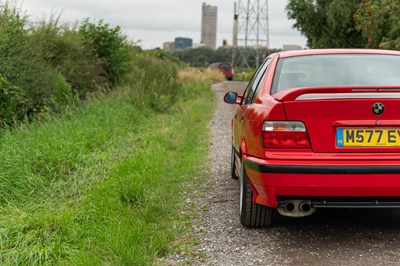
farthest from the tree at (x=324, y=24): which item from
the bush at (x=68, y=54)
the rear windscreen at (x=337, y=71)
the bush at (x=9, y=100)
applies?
the rear windscreen at (x=337, y=71)

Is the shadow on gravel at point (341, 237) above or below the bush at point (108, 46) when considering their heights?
below

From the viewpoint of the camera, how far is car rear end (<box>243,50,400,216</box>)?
3777mm

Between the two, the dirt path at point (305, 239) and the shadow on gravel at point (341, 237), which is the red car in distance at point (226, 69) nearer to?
the dirt path at point (305, 239)

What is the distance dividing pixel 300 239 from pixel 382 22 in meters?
11.5

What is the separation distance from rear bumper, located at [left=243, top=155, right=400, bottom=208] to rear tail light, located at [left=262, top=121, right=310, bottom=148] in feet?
0.44

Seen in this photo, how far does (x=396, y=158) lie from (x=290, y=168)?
2.57ft

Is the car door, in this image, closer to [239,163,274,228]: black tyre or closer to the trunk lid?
[239,163,274,228]: black tyre

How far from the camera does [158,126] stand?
10.9 metres

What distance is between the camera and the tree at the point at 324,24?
2520 centimetres

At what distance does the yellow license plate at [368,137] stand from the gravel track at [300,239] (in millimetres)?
859

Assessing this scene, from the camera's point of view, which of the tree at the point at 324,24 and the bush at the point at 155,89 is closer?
the bush at the point at 155,89

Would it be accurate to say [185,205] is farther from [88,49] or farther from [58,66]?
[88,49]

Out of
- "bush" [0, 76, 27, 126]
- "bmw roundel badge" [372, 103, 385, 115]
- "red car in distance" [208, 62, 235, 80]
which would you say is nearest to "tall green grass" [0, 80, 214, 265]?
"bush" [0, 76, 27, 126]

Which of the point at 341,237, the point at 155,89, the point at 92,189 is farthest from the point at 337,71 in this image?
the point at 155,89
